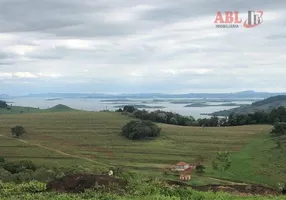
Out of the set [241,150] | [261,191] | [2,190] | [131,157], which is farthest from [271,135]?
[2,190]

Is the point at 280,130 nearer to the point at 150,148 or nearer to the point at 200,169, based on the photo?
the point at 150,148

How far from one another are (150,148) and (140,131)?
879cm

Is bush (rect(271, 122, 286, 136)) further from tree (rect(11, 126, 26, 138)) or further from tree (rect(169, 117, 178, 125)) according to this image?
tree (rect(11, 126, 26, 138))

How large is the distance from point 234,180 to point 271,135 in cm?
2939

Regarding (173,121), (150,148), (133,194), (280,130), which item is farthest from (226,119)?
(133,194)

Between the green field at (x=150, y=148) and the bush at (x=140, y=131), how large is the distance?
1550 millimetres

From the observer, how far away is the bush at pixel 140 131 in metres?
72.8

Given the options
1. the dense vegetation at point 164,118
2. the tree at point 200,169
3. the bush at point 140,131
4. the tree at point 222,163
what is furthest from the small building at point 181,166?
the dense vegetation at point 164,118

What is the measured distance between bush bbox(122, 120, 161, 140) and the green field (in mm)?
1550

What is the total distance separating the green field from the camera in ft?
162

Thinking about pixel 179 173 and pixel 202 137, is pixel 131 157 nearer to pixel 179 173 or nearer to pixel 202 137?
pixel 179 173

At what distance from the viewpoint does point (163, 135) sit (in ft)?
245

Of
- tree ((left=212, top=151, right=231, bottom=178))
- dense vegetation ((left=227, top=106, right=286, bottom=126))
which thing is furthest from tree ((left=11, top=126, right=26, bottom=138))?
dense vegetation ((left=227, top=106, right=286, bottom=126))

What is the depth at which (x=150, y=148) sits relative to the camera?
64250 millimetres
